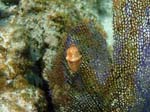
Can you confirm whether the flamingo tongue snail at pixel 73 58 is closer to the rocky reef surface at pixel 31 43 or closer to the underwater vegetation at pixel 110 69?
the underwater vegetation at pixel 110 69

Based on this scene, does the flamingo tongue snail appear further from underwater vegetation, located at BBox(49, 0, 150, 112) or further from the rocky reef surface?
the rocky reef surface

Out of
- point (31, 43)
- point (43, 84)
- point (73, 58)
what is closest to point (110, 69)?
point (73, 58)

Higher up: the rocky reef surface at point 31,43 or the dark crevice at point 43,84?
the rocky reef surface at point 31,43

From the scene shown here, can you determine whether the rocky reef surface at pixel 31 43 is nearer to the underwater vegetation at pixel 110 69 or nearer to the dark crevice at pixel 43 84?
the dark crevice at pixel 43 84

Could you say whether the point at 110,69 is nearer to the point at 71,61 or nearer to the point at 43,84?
the point at 71,61

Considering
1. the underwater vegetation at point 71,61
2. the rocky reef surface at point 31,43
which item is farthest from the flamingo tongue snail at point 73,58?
the rocky reef surface at point 31,43

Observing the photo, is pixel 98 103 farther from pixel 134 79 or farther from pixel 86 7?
pixel 86 7

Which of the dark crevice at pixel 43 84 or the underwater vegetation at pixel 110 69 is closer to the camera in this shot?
the underwater vegetation at pixel 110 69

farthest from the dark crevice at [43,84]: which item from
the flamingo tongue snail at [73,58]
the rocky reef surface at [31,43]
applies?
the flamingo tongue snail at [73,58]
